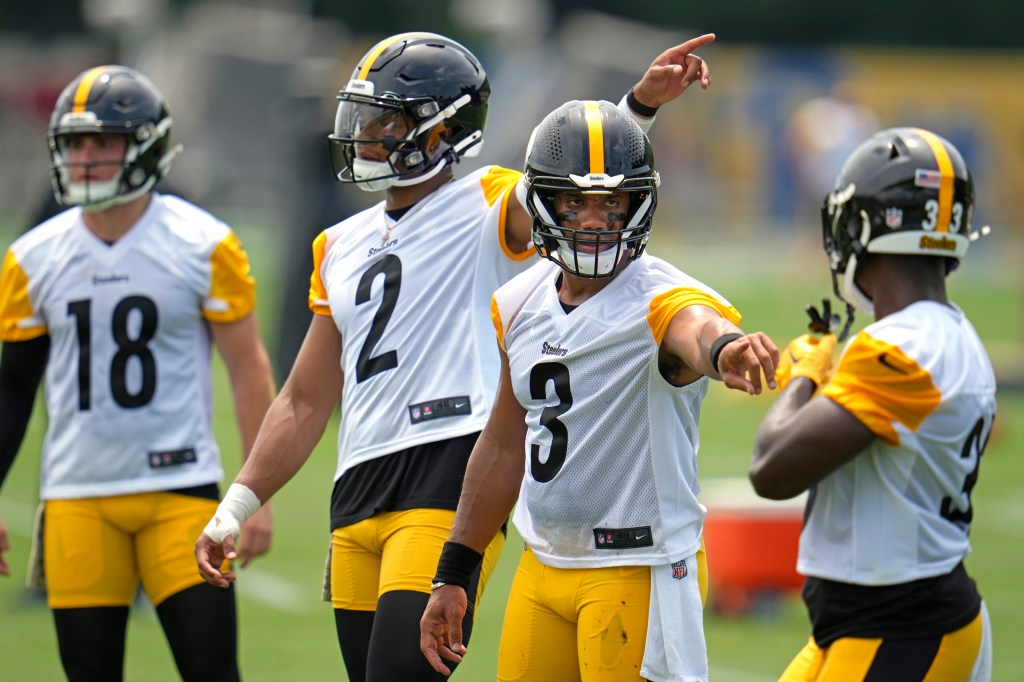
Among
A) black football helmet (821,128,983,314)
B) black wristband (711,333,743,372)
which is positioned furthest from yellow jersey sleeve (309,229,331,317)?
black wristband (711,333,743,372)

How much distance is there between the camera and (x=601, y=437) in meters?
4.29

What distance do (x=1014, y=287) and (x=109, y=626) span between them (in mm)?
25827

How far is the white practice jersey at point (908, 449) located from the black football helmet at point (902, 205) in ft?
0.70

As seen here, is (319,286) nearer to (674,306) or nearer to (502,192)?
(502,192)

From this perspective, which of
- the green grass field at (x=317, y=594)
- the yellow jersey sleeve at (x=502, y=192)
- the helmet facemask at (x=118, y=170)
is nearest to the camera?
the yellow jersey sleeve at (x=502, y=192)

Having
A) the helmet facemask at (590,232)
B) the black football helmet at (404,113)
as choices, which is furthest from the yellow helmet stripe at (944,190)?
the black football helmet at (404,113)

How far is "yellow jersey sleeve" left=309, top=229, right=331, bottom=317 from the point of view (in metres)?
5.20

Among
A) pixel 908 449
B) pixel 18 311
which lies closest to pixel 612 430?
pixel 908 449

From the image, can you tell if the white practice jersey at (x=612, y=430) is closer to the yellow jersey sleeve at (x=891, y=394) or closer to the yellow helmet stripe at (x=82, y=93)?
the yellow jersey sleeve at (x=891, y=394)

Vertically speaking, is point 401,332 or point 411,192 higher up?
point 411,192

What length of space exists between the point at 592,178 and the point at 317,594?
5760 millimetres

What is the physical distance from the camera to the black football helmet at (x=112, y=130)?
5777 mm

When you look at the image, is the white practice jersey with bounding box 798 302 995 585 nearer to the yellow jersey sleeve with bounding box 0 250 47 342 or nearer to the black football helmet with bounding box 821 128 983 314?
the black football helmet with bounding box 821 128 983 314

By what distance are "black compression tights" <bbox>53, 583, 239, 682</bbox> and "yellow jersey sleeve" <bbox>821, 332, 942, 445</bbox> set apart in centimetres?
238
